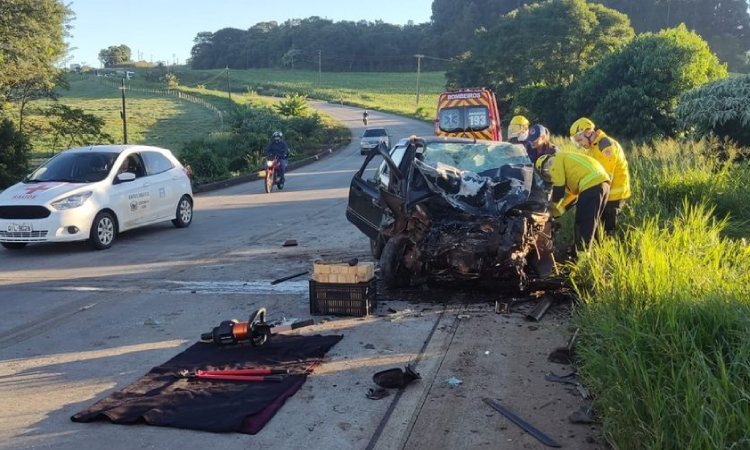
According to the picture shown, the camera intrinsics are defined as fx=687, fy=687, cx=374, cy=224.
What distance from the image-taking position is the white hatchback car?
987 centimetres

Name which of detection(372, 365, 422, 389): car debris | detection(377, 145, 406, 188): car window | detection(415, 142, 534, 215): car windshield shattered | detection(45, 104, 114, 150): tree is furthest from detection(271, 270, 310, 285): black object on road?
detection(45, 104, 114, 150): tree

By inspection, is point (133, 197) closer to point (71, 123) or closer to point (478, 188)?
point (478, 188)

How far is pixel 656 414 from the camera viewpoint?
10.9ft

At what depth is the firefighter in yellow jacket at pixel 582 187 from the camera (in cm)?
722

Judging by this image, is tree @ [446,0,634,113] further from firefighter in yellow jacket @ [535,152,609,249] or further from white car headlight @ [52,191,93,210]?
firefighter in yellow jacket @ [535,152,609,249]

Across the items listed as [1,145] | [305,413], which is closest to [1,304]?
[305,413]

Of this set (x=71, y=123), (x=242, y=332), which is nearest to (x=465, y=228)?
(x=242, y=332)

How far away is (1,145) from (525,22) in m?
39.3

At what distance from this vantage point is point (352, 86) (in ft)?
367

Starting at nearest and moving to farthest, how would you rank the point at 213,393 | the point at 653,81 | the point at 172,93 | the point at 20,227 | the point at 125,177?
the point at 213,393 → the point at 20,227 → the point at 125,177 → the point at 653,81 → the point at 172,93

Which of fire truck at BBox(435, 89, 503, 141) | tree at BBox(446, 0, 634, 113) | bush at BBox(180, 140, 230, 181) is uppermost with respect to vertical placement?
tree at BBox(446, 0, 634, 113)

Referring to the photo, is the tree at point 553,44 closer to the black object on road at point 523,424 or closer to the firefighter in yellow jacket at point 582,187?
the firefighter in yellow jacket at point 582,187

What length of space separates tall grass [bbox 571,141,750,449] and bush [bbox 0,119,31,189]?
2030cm

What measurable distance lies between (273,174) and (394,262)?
12.4 m
